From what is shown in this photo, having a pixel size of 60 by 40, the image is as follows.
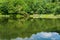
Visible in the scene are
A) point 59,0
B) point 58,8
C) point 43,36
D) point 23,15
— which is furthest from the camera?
point 59,0

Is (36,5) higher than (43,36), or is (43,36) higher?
(43,36)

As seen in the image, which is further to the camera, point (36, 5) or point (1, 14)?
point (36, 5)

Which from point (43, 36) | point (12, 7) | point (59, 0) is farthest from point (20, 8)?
point (43, 36)

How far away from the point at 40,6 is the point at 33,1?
1.40 m

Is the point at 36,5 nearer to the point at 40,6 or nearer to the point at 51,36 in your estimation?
the point at 40,6

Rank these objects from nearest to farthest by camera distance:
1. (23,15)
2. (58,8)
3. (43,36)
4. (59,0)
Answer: (43,36) → (23,15) → (58,8) → (59,0)

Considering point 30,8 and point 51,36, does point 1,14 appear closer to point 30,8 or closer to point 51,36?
point 30,8

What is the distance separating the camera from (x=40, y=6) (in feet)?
115

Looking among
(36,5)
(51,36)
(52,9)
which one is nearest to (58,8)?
(52,9)

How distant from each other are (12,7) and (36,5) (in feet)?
12.2

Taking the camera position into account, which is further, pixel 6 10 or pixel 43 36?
pixel 6 10

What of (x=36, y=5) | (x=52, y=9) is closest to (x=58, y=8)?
(x=52, y=9)

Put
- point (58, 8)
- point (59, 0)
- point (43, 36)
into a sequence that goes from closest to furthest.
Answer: point (43, 36)
point (58, 8)
point (59, 0)

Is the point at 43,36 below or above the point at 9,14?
above
